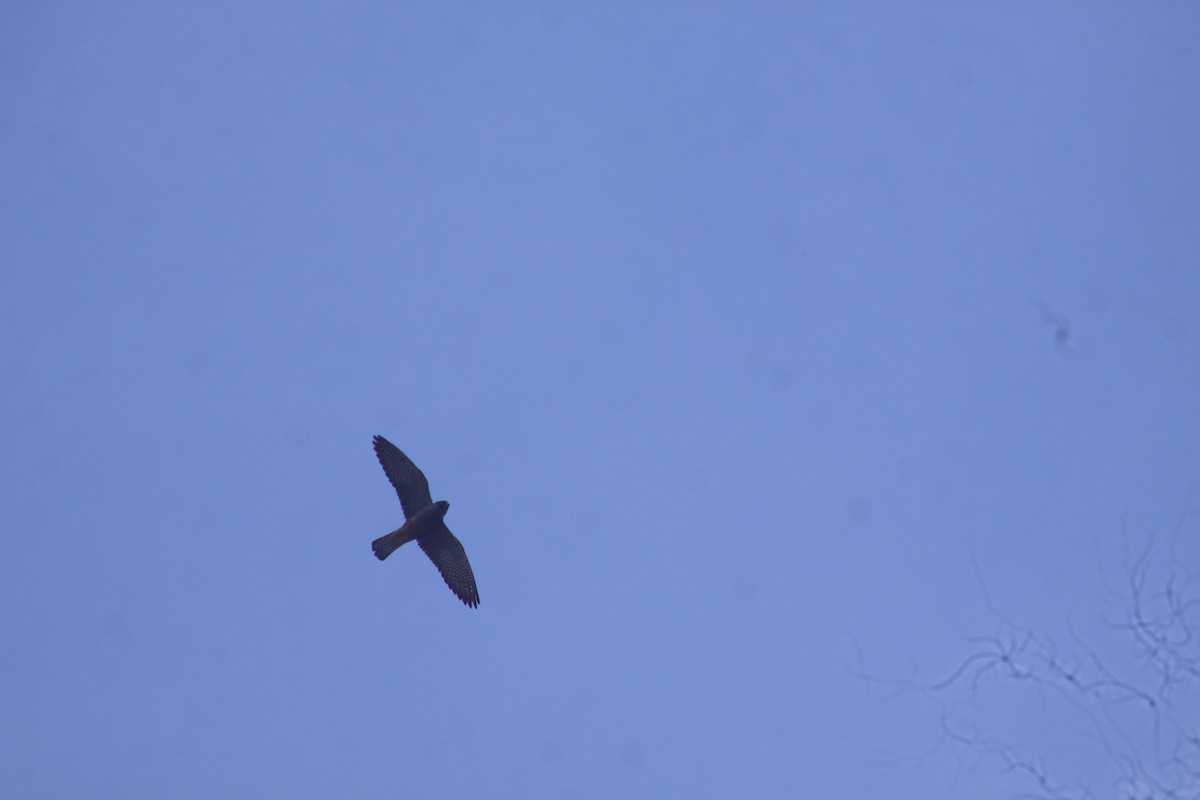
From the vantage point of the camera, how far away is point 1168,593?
6.18 meters

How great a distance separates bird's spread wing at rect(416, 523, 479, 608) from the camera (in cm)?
1734

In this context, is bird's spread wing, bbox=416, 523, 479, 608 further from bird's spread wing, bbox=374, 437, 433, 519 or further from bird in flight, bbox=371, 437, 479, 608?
bird's spread wing, bbox=374, 437, 433, 519

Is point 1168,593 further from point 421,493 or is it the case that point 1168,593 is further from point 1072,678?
point 421,493

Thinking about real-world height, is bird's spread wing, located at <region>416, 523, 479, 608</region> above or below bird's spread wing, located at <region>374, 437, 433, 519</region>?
below

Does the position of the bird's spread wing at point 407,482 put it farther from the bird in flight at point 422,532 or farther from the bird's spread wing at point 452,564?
the bird's spread wing at point 452,564

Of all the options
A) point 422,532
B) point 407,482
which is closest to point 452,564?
point 422,532

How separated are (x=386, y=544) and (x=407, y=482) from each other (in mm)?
995

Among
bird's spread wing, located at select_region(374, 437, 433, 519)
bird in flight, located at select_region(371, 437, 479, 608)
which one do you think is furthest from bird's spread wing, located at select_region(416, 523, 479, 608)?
bird's spread wing, located at select_region(374, 437, 433, 519)

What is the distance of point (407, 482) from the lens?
56.6ft

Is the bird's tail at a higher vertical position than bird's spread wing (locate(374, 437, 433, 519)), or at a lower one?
lower

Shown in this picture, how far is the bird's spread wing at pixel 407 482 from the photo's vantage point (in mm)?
17250

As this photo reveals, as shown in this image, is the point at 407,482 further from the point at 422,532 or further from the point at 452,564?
the point at 452,564

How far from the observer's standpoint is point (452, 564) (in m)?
17.4

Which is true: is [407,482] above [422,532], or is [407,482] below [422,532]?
above
